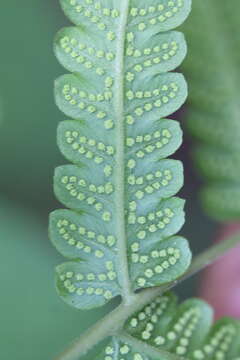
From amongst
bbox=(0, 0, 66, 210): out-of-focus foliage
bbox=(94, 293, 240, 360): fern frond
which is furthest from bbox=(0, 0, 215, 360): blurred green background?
bbox=(94, 293, 240, 360): fern frond

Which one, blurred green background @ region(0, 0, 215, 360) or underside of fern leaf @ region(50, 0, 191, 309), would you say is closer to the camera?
underside of fern leaf @ region(50, 0, 191, 309)

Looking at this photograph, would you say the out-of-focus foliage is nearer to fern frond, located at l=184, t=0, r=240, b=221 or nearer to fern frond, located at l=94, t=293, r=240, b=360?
fern frond, located at l=184, t=0, r=240, b=221

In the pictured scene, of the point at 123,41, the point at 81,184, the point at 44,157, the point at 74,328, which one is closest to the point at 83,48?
the point at 123,41

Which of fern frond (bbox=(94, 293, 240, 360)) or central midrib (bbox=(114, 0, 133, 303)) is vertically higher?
central midrib (bbox=(114, 0, 133, 303))

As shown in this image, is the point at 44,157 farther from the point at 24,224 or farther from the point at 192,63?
the point at 192,63

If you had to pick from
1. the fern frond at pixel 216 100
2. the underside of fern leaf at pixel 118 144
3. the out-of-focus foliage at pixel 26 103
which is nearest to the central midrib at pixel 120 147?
the underside of fern leaf at pixel 118 144

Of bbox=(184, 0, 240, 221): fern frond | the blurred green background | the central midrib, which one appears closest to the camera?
the central midrib
